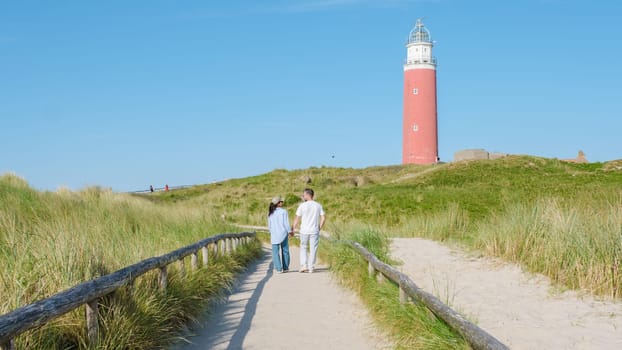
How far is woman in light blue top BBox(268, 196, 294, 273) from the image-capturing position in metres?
15.0

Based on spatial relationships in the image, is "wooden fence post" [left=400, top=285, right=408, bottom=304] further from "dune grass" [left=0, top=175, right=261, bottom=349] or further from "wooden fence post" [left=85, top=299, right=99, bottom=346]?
"wooden fence post" [left=85, top=299, right=99, bottom=346]

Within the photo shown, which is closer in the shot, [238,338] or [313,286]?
[238,338]

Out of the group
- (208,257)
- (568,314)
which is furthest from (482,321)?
(208,257)

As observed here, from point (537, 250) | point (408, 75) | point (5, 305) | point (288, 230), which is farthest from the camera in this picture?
point (408, 75)

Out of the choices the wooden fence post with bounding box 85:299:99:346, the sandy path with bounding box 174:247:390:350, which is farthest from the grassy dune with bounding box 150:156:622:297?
the wooden fence post with bounding box 85:299:99:346

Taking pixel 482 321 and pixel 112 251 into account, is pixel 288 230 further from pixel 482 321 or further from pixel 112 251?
pixel 482 321

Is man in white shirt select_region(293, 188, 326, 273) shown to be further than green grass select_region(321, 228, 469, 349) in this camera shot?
Yes

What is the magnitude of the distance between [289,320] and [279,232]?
231 inches

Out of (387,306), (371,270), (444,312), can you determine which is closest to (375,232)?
(371,270)

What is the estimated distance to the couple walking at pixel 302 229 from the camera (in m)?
14.2

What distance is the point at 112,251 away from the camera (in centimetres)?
845

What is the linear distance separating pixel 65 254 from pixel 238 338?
2358 mm

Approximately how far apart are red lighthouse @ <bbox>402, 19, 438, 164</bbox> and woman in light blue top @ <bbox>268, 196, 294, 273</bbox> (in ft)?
171

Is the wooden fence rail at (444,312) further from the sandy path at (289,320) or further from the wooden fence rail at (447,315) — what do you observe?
the sandy path at (289,320)
